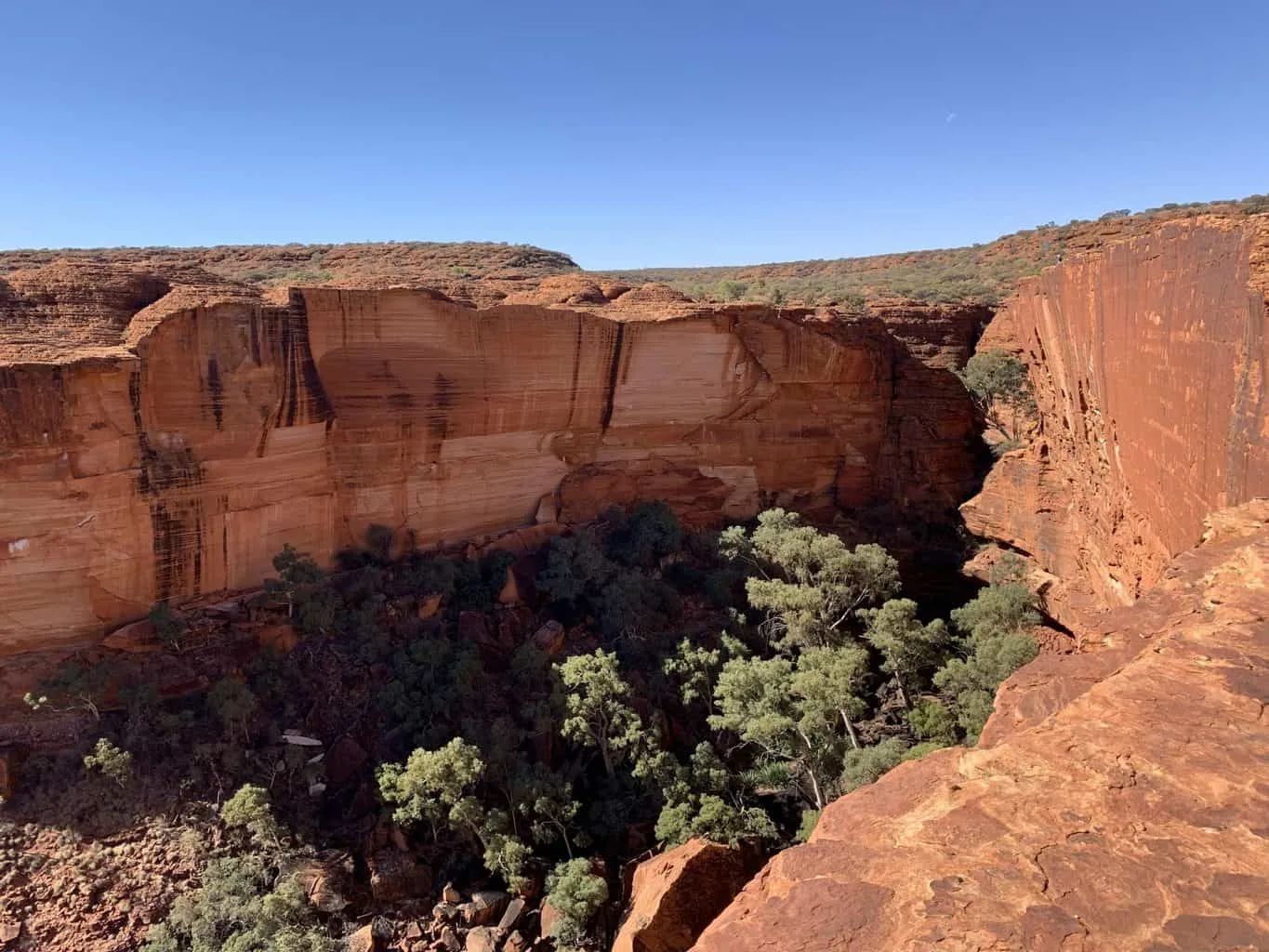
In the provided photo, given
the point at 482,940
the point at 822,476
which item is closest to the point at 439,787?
the point at 482,940

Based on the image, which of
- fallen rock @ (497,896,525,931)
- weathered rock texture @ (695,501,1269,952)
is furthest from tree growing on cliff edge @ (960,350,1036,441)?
fallen rock @ (497,896,525,931)

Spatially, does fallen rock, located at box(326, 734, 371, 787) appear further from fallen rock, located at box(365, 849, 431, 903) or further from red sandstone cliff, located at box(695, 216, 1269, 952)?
red sandstone cliff, located at box(695, 216, 1269, 952)

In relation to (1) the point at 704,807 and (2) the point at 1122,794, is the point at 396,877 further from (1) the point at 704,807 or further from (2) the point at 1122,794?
(2) the point at 1122,794

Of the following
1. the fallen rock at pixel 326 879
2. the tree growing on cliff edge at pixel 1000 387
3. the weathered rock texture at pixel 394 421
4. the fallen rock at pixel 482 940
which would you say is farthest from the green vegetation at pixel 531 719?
the tree growing on cliff edge at pixel 1000 387

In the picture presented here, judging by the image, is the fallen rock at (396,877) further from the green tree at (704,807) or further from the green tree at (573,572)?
the green tree at (573,572)

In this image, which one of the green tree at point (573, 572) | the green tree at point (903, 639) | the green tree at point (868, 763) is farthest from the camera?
the green tree at point (573, 572)
